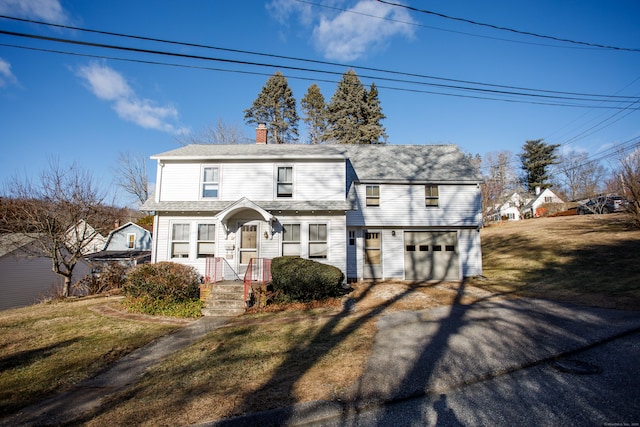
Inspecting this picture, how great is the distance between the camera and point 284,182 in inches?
563

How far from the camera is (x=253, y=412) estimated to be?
425 cm

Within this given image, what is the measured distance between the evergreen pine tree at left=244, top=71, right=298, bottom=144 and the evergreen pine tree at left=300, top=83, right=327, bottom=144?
1549 mm

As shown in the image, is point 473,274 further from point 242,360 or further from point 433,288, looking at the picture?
point 242,360

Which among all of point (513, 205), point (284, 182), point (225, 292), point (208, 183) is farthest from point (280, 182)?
point (513, 205)

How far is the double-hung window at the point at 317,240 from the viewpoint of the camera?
1362 centimetres

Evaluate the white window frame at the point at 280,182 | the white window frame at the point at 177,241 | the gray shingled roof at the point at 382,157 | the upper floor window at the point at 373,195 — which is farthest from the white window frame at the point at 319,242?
the white window frame at the point at 177,241

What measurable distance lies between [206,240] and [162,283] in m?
3.03

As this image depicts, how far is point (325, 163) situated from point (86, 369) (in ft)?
35.8

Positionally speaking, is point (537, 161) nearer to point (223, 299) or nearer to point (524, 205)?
point (524, 205)

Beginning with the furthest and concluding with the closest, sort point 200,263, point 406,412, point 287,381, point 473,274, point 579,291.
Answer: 1. point 473,274
2. point 200,263
3. point 579,291
4. point 287,381
5. point 406,412

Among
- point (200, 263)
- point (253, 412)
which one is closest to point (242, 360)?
point (253, 412)

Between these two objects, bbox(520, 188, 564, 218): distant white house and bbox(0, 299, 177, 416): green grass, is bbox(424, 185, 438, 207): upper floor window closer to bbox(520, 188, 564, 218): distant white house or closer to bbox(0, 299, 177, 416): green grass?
bbox(0, 299, 177, 416): green grass

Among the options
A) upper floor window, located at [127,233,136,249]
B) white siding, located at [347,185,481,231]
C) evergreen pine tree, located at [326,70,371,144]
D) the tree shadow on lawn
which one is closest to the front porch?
the tree shadow on lawn

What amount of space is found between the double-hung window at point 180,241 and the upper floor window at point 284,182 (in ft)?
14.4
